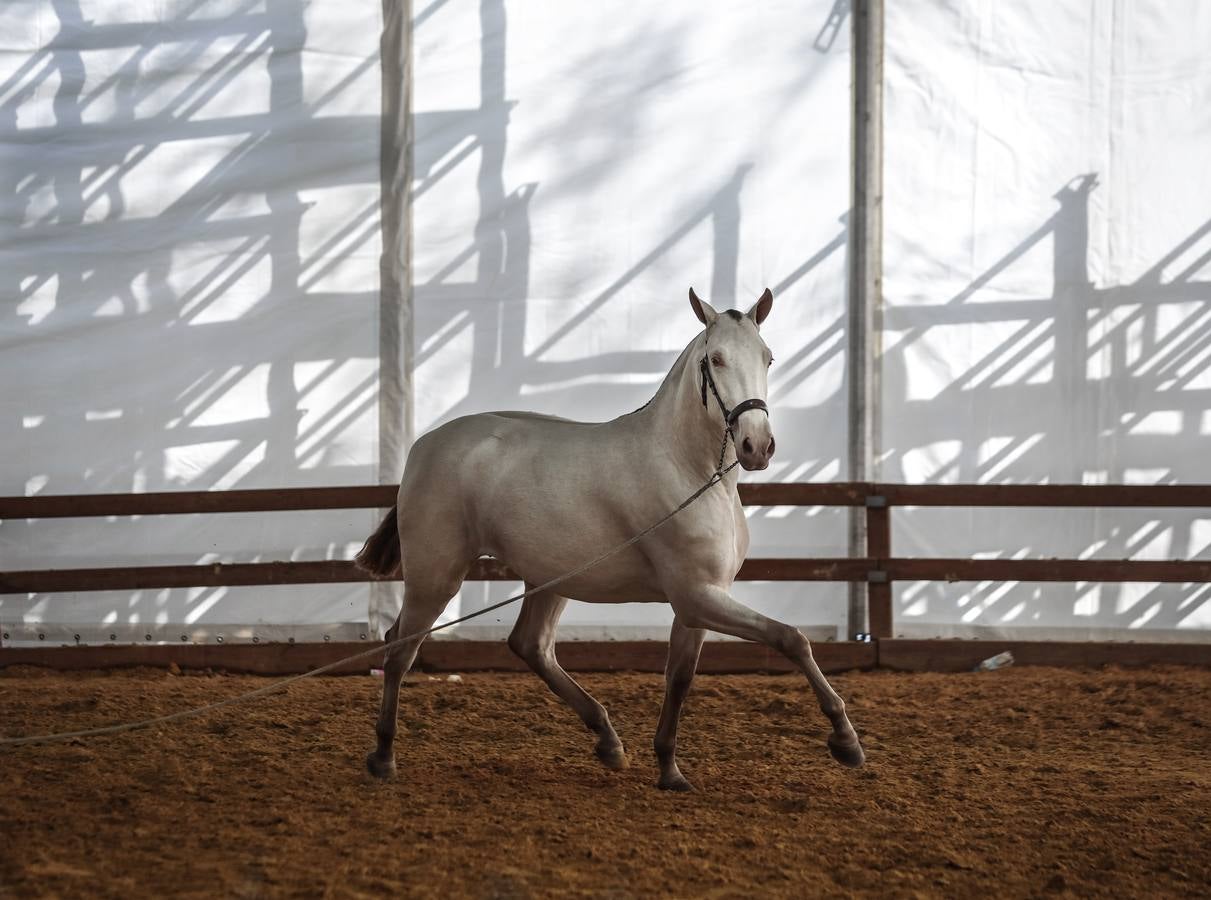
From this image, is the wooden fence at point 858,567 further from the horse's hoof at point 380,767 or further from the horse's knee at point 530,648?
the horse's hoof at point 380,767

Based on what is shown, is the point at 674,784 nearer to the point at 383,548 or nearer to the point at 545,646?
the point at 545,646

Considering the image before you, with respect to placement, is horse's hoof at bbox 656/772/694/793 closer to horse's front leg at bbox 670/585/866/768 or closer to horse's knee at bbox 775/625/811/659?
horse's front leg at bbox 670/585/866/768

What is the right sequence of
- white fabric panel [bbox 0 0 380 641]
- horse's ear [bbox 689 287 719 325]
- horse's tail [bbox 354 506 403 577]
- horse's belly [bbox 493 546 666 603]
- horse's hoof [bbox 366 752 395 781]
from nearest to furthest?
1. horse's ear [bbox 689 287 719 325]
2. horse's belly [bbox 493 546 666 603]
3. horse's hoof [bbox 366 752 395 781]
4. horse's tail [bbox 354 506 403 577]
5. white fabric panel [bbox 0 0 380 641]

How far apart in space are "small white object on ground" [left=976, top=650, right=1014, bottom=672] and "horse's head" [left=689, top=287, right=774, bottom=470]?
147 inches

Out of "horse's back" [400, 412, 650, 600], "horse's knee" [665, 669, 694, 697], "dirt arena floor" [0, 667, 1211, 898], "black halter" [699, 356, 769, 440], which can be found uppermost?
"black halter" [699, 356, 769, 440]

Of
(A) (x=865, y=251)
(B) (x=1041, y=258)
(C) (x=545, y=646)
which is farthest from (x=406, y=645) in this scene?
(B) (x=1041, y=258)

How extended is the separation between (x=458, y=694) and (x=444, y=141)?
3571 mm

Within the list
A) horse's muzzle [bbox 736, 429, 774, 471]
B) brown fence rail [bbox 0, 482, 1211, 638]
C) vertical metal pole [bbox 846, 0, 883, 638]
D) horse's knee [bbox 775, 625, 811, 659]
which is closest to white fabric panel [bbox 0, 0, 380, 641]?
brown fence rail [bbox 0, 482, 1211, 638]

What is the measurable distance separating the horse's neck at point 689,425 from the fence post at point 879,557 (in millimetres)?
3123

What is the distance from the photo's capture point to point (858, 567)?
22.7ft

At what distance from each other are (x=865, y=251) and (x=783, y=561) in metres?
2.09

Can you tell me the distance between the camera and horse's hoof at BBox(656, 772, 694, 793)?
4113 millimetres

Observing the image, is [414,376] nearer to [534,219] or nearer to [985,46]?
[534,219]

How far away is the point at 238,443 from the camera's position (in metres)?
7.23
